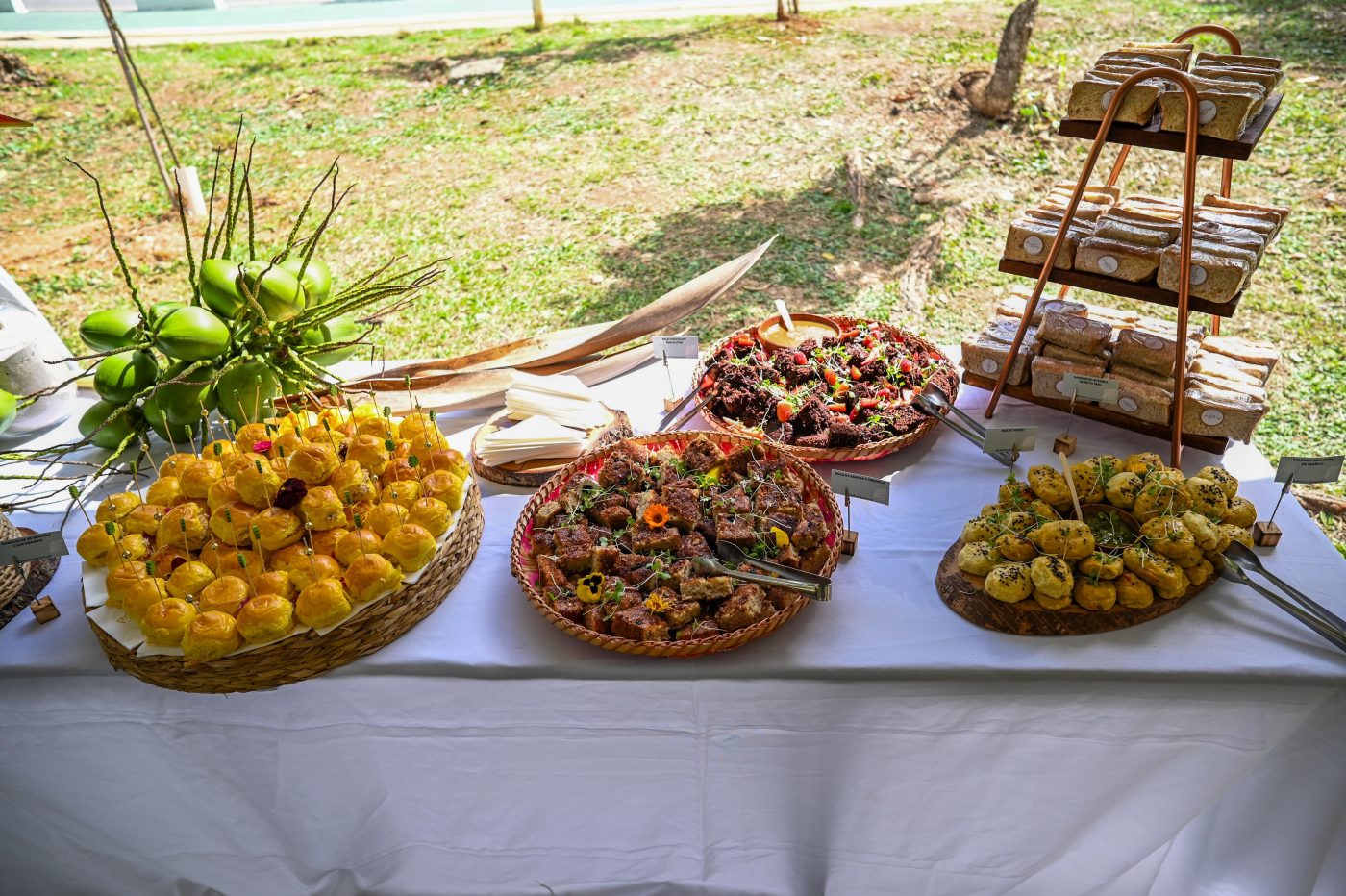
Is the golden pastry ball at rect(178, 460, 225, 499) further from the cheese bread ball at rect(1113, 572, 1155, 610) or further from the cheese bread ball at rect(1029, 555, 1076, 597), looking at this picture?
the cheese bread ball at rect(1113, 572, 1155, 610)

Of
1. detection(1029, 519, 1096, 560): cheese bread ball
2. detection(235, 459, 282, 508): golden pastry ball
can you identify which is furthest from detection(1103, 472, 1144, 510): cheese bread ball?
detection(235, 459, 282, 508): golden pastry ball

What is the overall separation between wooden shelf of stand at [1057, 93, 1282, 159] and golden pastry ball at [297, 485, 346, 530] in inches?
69.2

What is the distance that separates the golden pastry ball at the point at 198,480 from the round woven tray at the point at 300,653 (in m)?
0.30

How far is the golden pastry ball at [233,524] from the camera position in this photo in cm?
167

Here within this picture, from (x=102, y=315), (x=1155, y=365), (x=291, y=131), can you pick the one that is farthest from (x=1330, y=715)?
(x=291, y=131)

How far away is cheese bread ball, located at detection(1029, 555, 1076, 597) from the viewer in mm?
1612

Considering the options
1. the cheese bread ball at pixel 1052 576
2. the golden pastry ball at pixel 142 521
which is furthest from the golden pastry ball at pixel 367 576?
the cheese bread ball at pixel 1052 576

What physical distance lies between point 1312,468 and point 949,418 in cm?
76

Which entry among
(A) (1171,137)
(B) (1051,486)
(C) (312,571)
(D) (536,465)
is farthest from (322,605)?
(A) (1171,137)

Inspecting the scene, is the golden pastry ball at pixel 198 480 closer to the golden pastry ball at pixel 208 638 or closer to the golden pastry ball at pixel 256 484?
the golden pastry ball at pixel 256 484

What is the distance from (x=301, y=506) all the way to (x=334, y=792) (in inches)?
25.3

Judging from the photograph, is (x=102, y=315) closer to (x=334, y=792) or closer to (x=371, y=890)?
(x=334, y=792)

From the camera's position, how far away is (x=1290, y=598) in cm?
171

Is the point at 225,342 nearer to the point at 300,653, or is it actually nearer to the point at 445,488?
the point at 445,488
